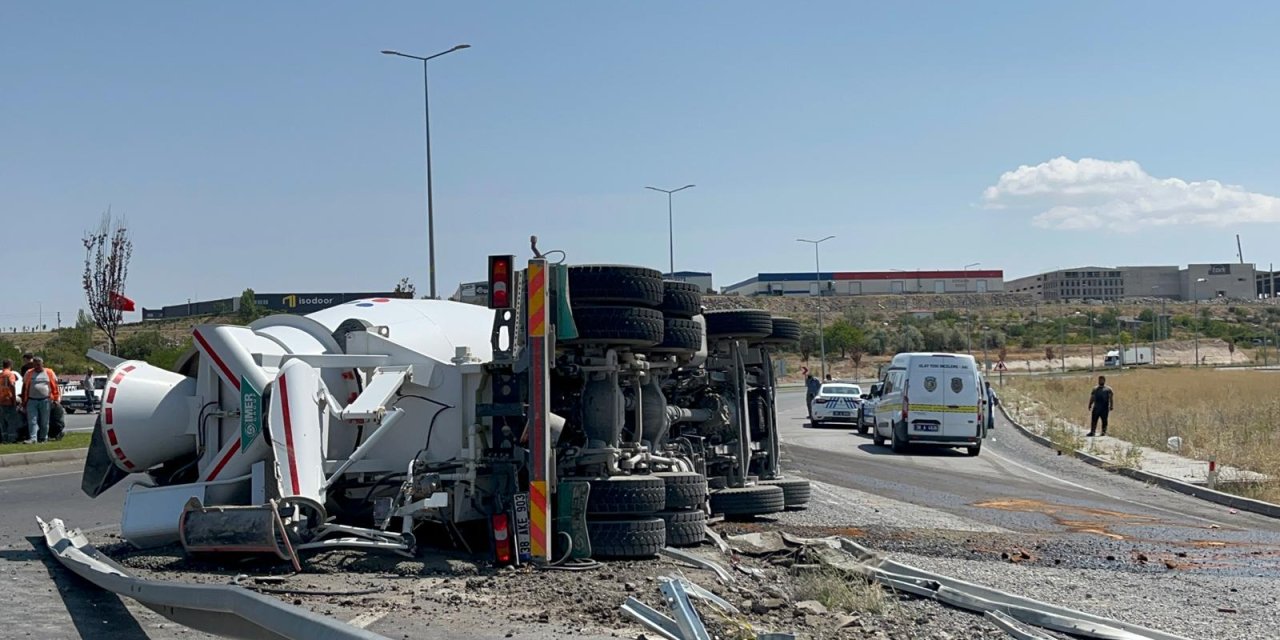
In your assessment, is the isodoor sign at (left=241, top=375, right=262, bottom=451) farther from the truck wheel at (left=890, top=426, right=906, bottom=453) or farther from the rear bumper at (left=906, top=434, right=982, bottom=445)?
the truck wheel at (left=890, top=426, right=906, bottom=453)

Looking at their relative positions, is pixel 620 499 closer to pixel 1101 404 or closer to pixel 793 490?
pixel 793 490

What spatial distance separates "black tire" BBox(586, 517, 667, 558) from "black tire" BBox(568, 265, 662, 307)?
1580 mm

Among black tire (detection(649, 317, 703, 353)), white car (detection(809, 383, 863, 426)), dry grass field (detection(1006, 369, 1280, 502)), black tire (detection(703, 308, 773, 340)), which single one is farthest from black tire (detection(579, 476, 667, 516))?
white car (detection(809, 383, 863, 426))

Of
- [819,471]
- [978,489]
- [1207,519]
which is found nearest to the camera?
[1207,519]

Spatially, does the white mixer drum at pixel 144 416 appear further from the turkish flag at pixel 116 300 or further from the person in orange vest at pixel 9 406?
the turkish flag at pixel 116 300

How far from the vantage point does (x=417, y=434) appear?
9273 millimetres

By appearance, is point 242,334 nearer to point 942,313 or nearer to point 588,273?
point 588,273

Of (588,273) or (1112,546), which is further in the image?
(1112,546)

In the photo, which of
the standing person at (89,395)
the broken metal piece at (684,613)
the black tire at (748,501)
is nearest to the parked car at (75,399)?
the standing person at (89,395)

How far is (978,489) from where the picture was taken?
1784cm

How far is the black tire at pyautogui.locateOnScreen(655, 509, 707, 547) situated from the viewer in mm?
9359

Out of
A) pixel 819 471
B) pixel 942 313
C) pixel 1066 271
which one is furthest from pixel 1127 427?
pixel 1066 271

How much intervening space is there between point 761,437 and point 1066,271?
17119 centimetres

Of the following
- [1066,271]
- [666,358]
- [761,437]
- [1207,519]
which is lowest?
[1207,519]
